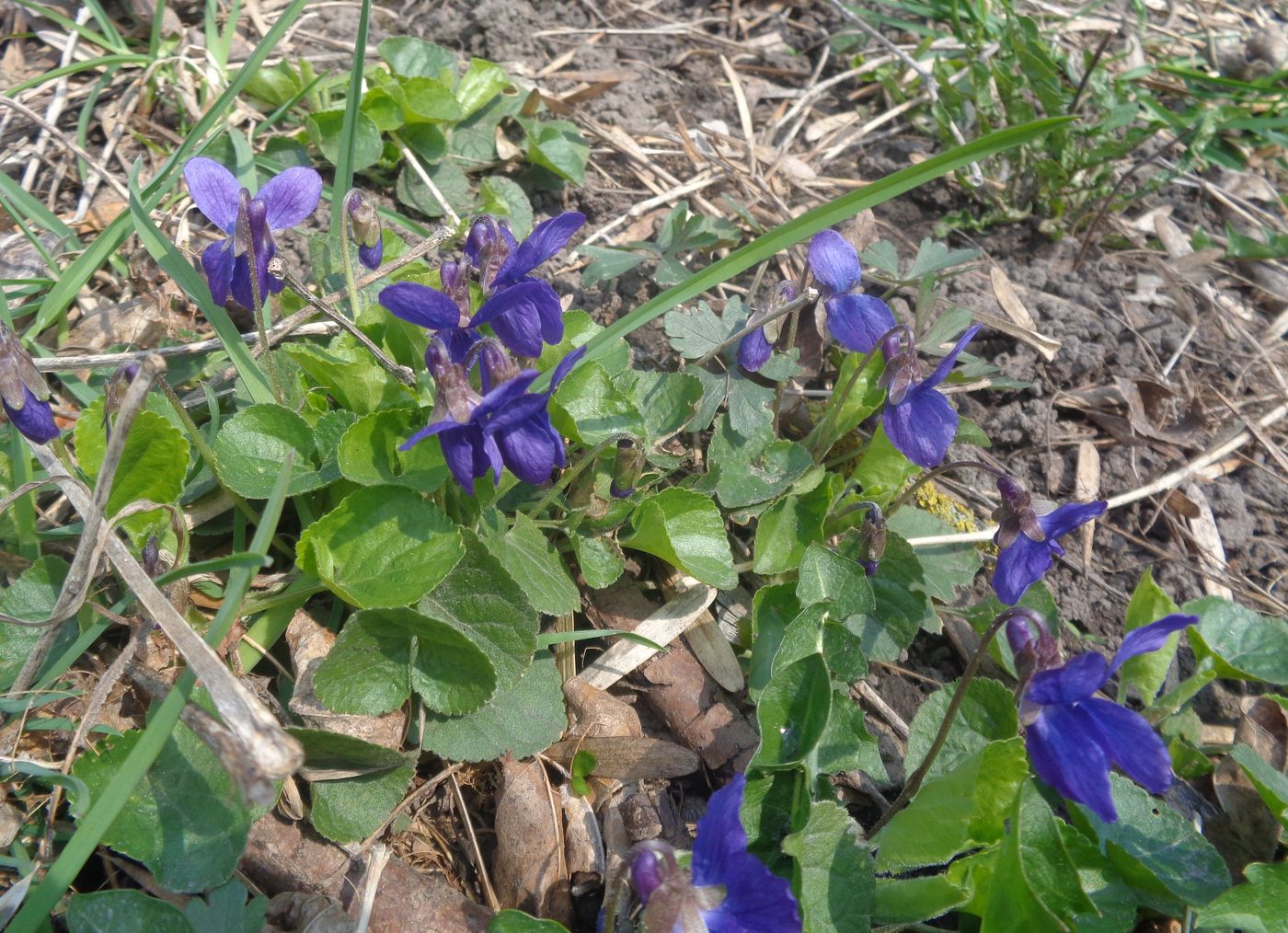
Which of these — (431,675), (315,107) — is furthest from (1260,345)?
(315,107)

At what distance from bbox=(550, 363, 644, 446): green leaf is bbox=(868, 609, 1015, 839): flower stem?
3.07 feet

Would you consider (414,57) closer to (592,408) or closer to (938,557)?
(592,408)

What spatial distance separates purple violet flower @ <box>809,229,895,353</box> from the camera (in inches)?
93.0

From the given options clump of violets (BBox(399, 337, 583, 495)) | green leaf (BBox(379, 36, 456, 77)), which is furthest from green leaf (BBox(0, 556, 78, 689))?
green leaf (BBox(379, 36, 456, 77))

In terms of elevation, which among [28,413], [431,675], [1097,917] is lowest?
[1097,917]

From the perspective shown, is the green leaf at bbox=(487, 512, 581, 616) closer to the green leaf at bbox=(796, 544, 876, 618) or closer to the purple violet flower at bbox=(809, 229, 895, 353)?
the green leaf at bbox=(796, 544, 876, 618)

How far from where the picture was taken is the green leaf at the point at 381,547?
6.44 ft

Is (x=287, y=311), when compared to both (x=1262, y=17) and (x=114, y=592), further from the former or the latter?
(x=1262, y=17)

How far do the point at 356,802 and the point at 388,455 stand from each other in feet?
2.34

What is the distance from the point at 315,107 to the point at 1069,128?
8.51ft

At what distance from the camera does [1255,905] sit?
1813mm

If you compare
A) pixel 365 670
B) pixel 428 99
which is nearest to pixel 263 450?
pixel 365 670

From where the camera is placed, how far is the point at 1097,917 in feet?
5.85

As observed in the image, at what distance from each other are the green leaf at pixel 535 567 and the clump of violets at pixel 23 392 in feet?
3.01
